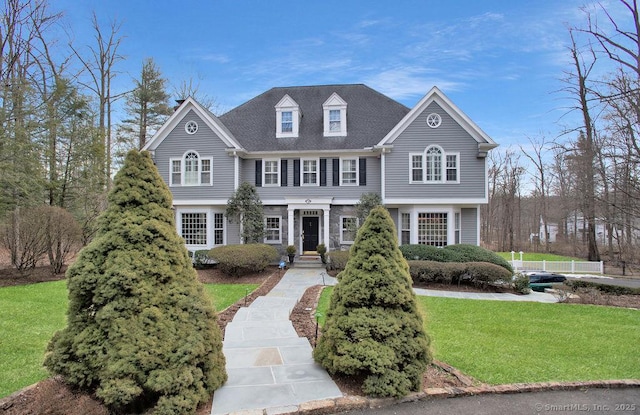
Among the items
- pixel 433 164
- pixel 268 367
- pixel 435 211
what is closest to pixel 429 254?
pixel 435 211

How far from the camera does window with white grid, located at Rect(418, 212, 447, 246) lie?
1574cm

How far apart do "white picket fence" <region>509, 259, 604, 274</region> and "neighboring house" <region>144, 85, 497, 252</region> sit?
7.55m

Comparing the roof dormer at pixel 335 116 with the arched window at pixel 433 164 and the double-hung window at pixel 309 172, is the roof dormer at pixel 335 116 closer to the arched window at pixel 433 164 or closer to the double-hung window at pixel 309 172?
the double-hung window at pixel 309 172

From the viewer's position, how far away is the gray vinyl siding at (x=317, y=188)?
16.5 meters

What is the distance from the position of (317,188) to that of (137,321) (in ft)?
44.4

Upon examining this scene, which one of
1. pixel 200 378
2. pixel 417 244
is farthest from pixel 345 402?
pixel 417 244

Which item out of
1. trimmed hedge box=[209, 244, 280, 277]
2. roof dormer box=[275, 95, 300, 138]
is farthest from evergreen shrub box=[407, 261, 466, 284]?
roof dormer box=[275, 95, 300, 138]

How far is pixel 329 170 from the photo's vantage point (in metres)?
16.6

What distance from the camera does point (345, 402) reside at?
143 inches

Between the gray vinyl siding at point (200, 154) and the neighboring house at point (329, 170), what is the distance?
50 millimetres

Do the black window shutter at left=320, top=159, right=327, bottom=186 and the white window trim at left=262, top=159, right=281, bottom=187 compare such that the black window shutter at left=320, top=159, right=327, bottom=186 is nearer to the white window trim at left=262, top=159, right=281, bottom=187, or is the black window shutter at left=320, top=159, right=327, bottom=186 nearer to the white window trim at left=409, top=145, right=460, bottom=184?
the white window trim at left=262, top=159, right=281, bottom=187

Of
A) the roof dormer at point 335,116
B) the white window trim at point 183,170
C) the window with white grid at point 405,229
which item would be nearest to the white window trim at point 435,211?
the window with white grid at point 405,229

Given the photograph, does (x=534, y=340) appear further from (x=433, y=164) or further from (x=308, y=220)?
(x=308, y=220)

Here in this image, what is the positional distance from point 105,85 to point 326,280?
2077cm
